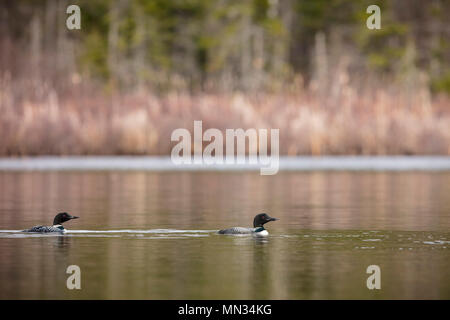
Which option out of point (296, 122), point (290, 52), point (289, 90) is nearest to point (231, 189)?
point (296, 122)

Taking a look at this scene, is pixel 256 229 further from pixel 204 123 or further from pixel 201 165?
pixel 204 123

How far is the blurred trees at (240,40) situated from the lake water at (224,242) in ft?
83.4

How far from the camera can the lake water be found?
9.02 m

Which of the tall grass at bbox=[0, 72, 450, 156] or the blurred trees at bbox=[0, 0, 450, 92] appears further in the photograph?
the blurred trees at bbox=[0, 0, 450, 92]

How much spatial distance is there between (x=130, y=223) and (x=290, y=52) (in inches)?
1728

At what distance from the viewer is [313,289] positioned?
350 inches

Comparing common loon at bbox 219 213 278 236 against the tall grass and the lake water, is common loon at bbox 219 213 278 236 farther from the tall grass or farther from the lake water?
the tall grass

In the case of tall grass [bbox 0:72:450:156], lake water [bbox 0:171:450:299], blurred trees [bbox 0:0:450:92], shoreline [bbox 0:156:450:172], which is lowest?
lake water [bbox 0:171:450:299]

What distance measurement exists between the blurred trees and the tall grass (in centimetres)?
1595

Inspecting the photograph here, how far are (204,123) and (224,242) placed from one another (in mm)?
15257

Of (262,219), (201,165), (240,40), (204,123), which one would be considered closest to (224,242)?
(262,219)

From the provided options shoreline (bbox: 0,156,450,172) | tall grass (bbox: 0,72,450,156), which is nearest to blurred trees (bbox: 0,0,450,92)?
tall grass (bbox: 0,72,450,156)

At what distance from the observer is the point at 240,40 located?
157ft

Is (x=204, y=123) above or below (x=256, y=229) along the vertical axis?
above
